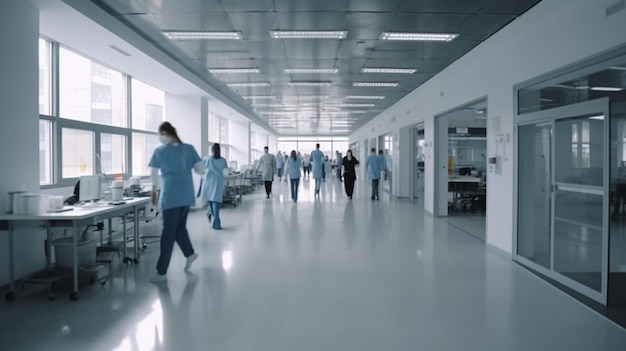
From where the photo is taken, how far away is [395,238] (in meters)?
6.23

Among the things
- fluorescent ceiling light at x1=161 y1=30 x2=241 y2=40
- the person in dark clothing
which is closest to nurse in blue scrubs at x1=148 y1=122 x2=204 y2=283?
fluorescent ceiling light at x1=161 y1=30 x2=241 y2=40

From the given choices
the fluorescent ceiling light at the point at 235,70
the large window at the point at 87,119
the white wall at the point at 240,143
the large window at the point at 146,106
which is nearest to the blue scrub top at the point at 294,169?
the large window at the point at 146,106

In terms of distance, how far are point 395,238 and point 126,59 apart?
5157 millimetres

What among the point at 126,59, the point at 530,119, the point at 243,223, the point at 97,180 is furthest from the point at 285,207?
the point at 530,119

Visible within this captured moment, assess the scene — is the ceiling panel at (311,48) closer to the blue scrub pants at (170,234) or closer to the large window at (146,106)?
the blue scrub pants at (170,234)

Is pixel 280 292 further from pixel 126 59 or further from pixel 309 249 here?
pixel 126 59

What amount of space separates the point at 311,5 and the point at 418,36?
1825 mm

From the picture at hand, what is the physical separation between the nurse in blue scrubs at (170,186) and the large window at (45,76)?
2.54m

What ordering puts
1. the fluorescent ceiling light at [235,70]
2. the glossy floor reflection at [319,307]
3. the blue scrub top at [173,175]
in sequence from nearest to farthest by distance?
the glossy floor reflection at [319,307] → the blue scrub top at [173,175] → the fluorescent ceiling light at [235,70]

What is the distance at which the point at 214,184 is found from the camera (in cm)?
718

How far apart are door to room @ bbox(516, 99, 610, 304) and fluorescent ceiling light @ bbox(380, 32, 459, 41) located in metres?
1.59

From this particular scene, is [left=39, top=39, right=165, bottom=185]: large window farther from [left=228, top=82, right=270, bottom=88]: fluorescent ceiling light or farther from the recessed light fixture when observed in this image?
the recessed light fixture

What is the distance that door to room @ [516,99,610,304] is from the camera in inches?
141

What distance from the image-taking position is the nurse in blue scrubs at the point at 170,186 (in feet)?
13.5
